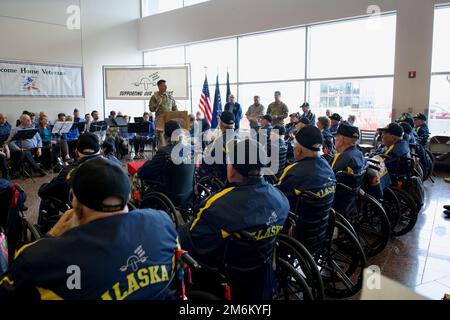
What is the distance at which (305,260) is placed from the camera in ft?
7.15

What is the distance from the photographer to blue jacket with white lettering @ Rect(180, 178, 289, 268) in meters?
1.73

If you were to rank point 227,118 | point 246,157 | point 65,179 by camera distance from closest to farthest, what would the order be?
1. point 246,157
2. point 65,179
3. point 227,118

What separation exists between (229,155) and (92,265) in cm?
105

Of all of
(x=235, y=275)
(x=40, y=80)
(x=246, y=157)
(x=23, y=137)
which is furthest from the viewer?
(x=40, y=80)

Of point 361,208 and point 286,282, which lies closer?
Answer: point 286,282

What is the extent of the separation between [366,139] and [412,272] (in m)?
6.55

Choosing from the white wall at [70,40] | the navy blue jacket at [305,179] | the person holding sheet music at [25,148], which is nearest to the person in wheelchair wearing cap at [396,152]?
the navy blue jacket at [305,179]

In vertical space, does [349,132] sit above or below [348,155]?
above

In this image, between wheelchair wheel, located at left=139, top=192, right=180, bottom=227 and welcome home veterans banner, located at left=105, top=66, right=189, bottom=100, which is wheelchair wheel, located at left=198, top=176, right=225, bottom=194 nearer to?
wheelchair wheel, located at left=139, top=192, right=180, bottom=227

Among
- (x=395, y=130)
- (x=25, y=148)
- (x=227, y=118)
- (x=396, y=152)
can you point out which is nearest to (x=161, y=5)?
(x=25, y=148)

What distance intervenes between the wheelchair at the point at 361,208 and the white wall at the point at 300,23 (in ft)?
18.5

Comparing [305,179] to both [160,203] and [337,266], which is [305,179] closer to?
[337,266]

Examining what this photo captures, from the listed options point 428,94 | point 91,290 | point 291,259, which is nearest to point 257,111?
point 428,94

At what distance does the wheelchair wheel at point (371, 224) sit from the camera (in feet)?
10.5
